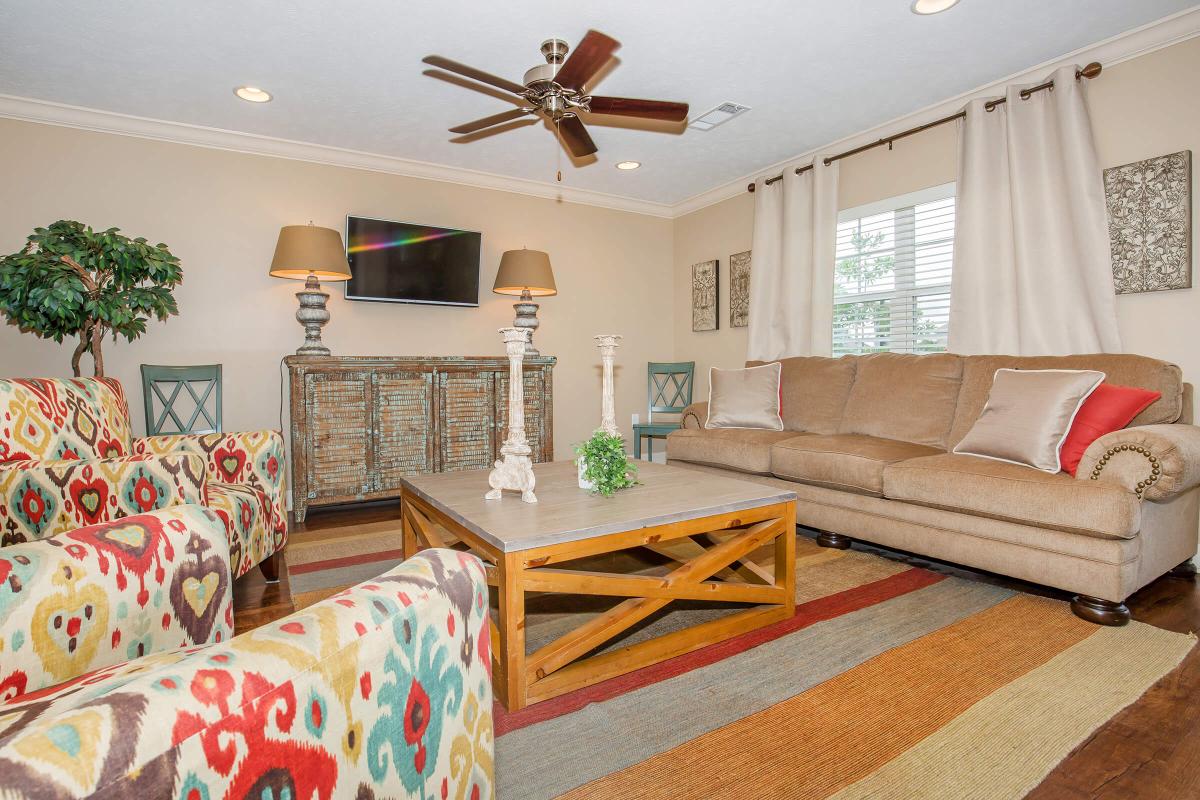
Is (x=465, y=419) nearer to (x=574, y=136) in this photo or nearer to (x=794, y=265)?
(x=574, y=136)

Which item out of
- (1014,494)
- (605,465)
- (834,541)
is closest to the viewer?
(605,465)

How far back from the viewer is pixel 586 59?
2242 millimetres

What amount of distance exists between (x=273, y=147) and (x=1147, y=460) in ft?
15.7

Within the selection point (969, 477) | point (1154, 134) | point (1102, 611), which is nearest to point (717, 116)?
point (1154, 134)

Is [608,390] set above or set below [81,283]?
below

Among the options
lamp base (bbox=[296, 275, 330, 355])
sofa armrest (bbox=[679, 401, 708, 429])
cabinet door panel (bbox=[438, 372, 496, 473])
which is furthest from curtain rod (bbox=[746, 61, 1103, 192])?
lamp base (bbox=[296, 275, 330, 355])

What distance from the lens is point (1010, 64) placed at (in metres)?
3.11

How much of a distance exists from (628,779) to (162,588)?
1.00 metres

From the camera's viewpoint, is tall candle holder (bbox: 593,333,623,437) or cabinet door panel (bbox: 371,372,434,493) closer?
tall candle holder (bbox: 593,333,623,437)

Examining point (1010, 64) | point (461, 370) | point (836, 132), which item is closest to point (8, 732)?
point (461, 370)

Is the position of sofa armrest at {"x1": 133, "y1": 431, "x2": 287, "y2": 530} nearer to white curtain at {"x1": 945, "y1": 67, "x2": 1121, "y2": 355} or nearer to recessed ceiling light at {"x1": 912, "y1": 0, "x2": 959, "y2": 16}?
recessed ceiling light at {"x1": 912, "y1": 0, "x2": 959, "y2": 16}

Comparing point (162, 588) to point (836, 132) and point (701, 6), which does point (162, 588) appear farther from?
point (836, 132)

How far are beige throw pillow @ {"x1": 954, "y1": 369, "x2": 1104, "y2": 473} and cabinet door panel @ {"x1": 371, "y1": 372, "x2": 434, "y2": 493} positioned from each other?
3089 millimetres

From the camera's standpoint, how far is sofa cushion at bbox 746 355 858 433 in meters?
3.71
